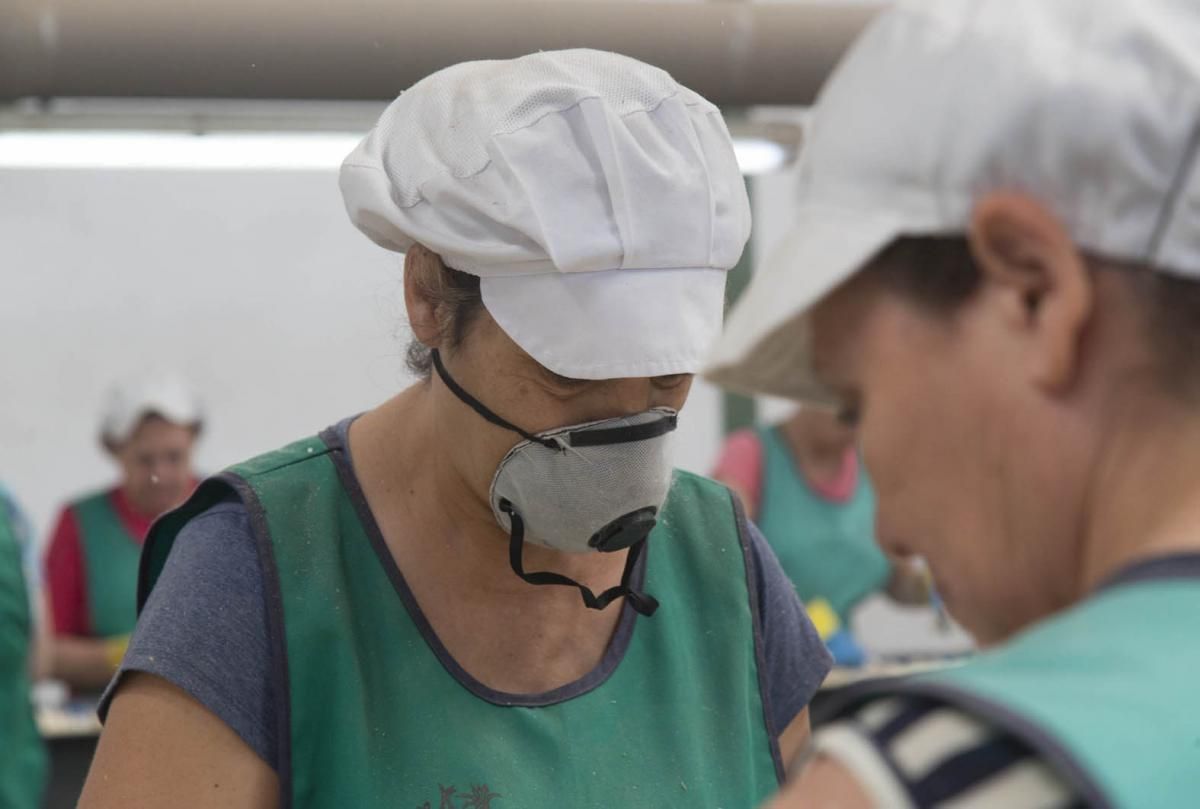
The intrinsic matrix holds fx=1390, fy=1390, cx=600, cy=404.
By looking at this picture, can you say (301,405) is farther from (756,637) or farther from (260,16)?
(756,637)

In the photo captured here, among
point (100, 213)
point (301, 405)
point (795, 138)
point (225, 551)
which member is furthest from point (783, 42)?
point (100, 213)

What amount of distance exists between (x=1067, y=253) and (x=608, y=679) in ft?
2.96

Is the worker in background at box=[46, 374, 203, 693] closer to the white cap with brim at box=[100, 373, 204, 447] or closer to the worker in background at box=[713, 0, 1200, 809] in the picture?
the white cap with brim at box=[100, 373, 204, 447]

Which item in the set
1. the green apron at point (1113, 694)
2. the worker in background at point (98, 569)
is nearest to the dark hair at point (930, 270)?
the green apron at point (1113, 694)

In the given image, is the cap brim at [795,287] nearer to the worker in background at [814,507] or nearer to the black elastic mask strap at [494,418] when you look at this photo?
the black elastic mask strap at [494,418]

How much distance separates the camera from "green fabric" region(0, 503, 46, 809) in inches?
97.8

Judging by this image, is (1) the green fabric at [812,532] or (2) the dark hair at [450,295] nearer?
(2) the dark hair at [450,295]

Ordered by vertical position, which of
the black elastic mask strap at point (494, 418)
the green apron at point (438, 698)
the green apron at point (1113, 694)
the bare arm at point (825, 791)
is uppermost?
the green apron at point (1113, 694)

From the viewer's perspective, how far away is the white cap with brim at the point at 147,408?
4.12 metres

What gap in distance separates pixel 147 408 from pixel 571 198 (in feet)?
10.4

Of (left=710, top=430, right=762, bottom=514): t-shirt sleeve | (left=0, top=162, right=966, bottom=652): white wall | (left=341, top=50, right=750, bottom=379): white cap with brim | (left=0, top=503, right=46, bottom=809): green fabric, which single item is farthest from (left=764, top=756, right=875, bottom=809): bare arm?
(left=0, top=162, right=966, bottom=652): white wall

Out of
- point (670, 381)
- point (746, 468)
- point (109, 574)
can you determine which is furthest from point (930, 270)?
point (109, 574)

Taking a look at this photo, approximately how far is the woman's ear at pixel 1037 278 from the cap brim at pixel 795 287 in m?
0.05

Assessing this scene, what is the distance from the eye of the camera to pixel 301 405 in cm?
513
